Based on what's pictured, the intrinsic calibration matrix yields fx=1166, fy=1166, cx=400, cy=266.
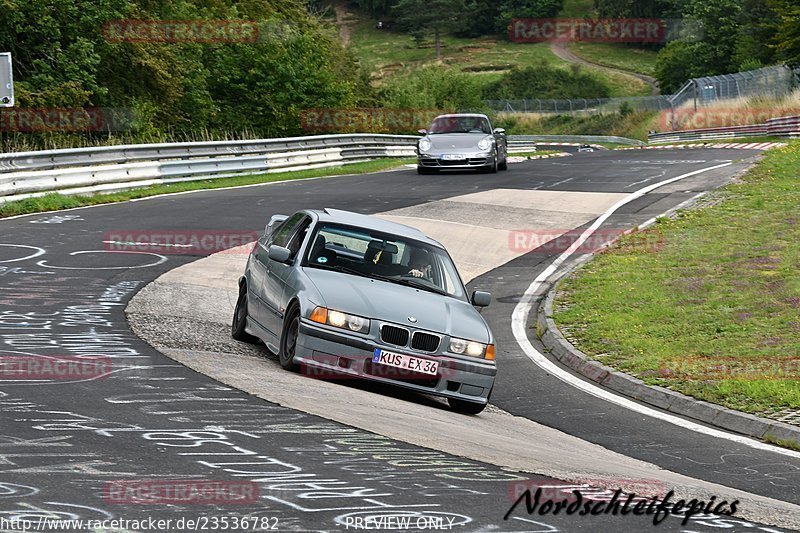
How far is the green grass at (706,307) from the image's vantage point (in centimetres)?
1152

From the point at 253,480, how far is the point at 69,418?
6.45ft

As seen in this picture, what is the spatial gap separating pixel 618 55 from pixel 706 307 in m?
138

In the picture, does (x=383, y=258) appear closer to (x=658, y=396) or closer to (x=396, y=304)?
(x=396, y=304)

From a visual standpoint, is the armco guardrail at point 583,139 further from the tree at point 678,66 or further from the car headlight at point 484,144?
the car headlight at point 484,144

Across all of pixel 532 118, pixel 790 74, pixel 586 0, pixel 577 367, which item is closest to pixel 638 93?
pixel 532 118

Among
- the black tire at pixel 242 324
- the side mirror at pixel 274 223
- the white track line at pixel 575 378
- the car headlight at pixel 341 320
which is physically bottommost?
the white track line at pixel 575 378

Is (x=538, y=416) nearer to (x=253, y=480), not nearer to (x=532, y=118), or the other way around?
(x=253, y=480)

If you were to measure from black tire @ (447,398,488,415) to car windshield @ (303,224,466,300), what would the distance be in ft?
4.09

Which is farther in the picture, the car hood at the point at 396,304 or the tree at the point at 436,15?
the tree at the point at 436,15

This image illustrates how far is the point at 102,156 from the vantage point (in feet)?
85.0

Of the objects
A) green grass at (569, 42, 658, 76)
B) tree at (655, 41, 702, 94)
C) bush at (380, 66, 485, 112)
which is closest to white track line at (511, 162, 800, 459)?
bush at (380, 66, 485, 112)

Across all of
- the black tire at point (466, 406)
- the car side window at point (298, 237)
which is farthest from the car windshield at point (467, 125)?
the black tire at point (466, 406)

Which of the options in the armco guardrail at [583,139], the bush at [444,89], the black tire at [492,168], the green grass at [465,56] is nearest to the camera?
the black tire at [492,168]

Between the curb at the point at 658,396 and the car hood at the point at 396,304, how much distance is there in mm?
1943
